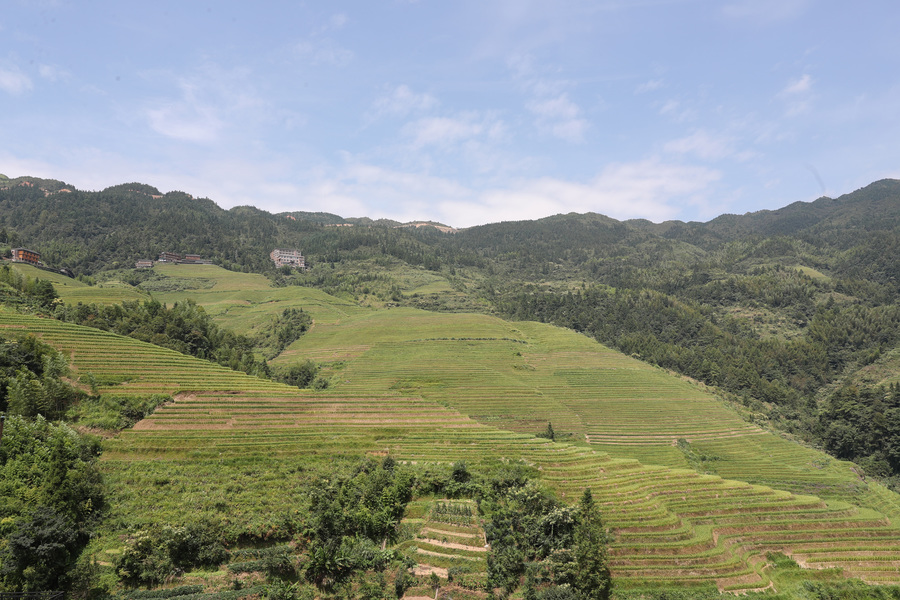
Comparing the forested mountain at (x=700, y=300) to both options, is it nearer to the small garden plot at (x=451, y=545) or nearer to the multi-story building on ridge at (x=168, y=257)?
the multi-story building on ridge at (x=168, y=257)

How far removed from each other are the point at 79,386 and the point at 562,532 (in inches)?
1514

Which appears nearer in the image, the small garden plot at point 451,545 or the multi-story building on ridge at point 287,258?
the small garden plot at point 451,545

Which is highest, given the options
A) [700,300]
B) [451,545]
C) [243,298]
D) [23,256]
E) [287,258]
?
[287,258]

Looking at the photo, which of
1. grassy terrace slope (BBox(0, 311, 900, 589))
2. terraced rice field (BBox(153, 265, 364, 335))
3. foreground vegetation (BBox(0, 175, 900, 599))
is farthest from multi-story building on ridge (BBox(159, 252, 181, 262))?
grassy terrace slope (BBox(0, 311, 900, 589))

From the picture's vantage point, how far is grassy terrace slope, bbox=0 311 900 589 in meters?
28.4

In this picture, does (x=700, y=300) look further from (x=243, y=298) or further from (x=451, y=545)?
(x=451, y=545)

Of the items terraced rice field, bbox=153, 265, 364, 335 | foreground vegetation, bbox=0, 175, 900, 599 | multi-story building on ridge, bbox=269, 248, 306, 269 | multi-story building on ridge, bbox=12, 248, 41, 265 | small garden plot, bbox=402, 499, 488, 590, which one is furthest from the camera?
multi-story building on ridge, bbox=269, 248, 306, 269

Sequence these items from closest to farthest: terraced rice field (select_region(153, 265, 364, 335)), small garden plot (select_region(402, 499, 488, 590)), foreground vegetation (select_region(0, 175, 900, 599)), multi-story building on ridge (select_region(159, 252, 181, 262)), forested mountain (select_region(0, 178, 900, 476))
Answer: foreground vegetation (select_region(0, 175, 900, 599))
small garden plot (select_region(402, 499, 488, 590))
forested mountain (select_region(0, 178, 900, 476))
terraced rice field (select_region(153, 265, 364, 335))
multi-story building on ridge (select_region(159, 252, 181, 262))

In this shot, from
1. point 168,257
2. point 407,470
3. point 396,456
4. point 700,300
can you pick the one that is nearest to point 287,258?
point 168,257

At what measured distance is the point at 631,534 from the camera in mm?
29391

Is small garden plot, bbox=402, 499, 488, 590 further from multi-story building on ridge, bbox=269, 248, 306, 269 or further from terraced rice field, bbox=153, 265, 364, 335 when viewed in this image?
multi-story building on ridge, bbox=269, 248, 306, 269

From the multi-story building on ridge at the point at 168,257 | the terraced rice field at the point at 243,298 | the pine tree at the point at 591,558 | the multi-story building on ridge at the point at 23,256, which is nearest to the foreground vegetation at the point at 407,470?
the pine tree at the point at 591,558

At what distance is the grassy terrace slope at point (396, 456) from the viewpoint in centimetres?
2841

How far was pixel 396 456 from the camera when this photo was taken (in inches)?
1428
